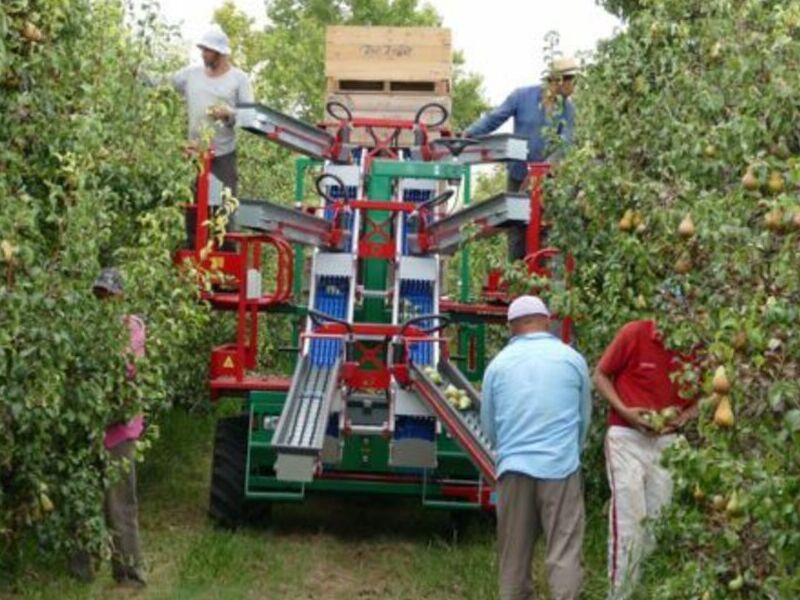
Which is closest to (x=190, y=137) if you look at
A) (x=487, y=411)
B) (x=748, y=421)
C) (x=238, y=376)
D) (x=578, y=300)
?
(x=238, y=376)

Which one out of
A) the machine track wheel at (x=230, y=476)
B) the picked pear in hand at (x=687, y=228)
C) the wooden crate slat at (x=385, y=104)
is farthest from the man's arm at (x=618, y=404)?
the wooden crate slat at (x=385, y=104)

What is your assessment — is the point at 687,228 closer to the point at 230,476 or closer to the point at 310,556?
the point at 310,556

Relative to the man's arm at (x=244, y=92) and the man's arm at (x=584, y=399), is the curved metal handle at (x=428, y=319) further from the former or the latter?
the man's arm at (x=244, y=92)

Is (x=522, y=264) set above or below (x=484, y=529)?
above

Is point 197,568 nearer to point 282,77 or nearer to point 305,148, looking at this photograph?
point 305,148

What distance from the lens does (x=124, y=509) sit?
934 centimetres

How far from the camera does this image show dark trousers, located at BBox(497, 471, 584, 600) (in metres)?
7.87

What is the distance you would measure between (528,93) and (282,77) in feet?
66.4

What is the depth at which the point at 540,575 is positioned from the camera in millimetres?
9625

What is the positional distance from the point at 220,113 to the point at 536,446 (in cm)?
482

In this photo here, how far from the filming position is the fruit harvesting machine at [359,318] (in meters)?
10.2

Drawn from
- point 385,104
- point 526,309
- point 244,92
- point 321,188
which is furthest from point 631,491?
point 385,104

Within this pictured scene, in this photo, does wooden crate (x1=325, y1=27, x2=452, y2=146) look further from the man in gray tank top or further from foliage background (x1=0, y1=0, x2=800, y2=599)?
foliage background (x1=0, y1=0, x2=800, y2=599)

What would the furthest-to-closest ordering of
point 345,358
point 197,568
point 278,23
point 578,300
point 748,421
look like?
1. point 278,23
2. point 345,358
3. point 197,568
4. point 578,300
5. point 748,421
